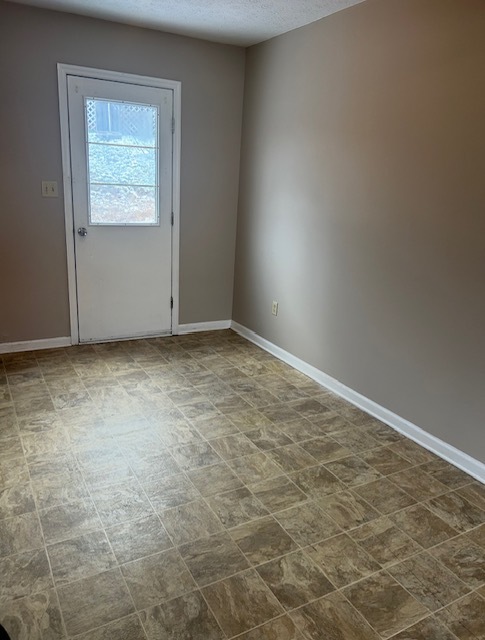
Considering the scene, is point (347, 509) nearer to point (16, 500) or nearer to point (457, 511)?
point (457, 511)

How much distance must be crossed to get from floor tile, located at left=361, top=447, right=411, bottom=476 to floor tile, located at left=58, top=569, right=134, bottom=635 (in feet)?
4.43

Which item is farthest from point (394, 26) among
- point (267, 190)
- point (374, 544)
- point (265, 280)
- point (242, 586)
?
point (242, 586)

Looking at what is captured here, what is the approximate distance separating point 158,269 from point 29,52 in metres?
1.79

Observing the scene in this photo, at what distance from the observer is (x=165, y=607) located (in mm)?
1562

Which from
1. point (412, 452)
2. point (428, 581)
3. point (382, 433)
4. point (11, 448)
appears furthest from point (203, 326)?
point (428, 581)

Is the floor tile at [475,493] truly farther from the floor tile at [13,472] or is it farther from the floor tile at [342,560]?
the floor tile at [13,472]

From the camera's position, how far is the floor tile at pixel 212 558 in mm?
1706

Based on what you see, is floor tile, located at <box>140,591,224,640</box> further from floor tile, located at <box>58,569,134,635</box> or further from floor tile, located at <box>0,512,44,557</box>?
floor tile, located at <box>0,512,44,557</box>

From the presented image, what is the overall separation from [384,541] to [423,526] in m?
0.22

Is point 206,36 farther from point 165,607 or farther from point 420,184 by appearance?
point 165,607

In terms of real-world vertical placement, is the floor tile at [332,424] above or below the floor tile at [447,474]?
above

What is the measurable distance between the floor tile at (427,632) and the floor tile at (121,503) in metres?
1.05

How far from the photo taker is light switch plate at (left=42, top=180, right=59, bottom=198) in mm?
3510

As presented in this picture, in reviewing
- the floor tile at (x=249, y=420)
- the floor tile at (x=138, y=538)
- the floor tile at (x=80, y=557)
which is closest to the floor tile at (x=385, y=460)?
the floor tile at (x=249, y=420)
